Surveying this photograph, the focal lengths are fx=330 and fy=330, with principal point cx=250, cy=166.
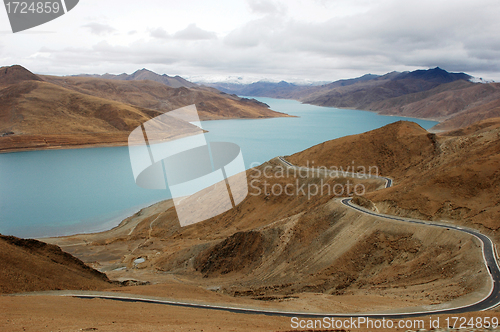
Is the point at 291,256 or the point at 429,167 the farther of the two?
the point at 429,167

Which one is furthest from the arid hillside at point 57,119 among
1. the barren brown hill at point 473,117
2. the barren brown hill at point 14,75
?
the barren brown hill at point 473,117

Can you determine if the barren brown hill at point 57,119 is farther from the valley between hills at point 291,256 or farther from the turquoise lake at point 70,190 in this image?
the valley between hills at point 291,256

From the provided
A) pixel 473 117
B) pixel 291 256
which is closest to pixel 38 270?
pixel 291 256

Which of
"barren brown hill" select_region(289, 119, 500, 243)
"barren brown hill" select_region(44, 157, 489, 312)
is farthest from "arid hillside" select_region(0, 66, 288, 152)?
"barren brown hill" select_region(289, 119, 500, 243)

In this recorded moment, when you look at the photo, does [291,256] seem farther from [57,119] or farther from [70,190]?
[57,119]

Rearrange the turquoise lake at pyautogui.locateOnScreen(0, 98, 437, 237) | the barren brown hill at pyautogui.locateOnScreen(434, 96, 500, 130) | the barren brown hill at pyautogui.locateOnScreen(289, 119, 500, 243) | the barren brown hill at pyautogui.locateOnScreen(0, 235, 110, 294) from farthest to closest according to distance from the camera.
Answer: the barren brown hill at pyautogui.locateOnScreen(434, 96, 500, 130) → the turquoise lake at pyautogui.locateOnScreen(0, 98, 437, 237) → the barren brown hill at pyautogui.locateOnScreen(289, 119, 500, 243) → the barren brown hill at pyautogui.locateOnScreen(0, 235, 110, 294)

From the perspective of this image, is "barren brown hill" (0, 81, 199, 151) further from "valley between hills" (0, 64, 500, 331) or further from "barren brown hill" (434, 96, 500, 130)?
"barren brown hill" (434, 96, 500, 130)
